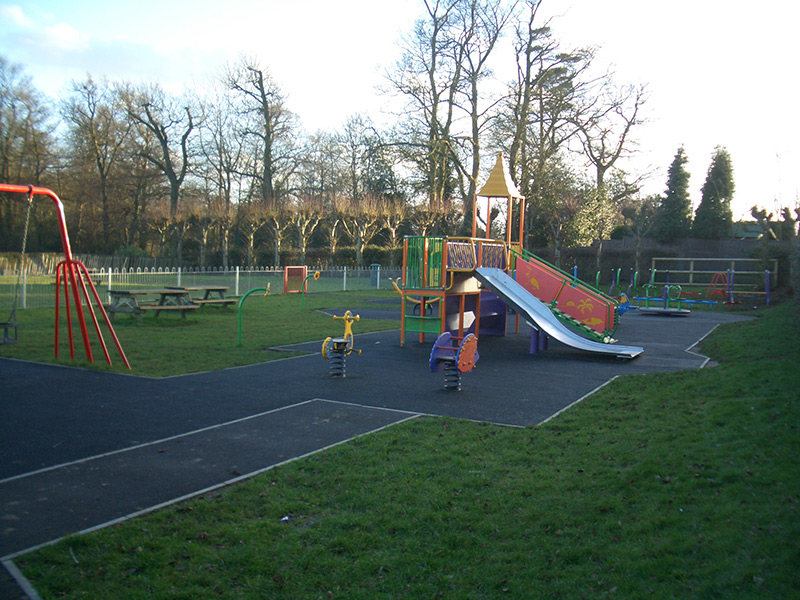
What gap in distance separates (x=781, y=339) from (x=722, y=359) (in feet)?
5.25

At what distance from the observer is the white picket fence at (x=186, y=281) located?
70.8ft

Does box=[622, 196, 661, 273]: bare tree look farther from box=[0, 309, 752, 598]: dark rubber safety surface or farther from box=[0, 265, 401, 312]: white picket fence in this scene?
box=[0, 309, 752, 598]: dark rubber safety surface

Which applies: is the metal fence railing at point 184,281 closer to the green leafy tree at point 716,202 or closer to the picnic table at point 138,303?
the picnic table at point 138,303

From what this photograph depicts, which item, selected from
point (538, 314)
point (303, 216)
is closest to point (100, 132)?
point (303, 216)

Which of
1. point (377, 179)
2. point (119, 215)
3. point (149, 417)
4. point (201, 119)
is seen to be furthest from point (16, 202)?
point (149, 417)

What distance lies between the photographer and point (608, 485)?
17.6 ft

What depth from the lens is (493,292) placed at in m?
15.0

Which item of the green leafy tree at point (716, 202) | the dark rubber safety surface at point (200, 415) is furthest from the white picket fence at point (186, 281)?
the green leafy tree at point (716, 202)

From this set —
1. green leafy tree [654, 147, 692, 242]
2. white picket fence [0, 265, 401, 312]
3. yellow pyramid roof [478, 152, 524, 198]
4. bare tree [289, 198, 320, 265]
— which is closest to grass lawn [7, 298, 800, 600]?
white picket fence [0, 265, 401, 312]

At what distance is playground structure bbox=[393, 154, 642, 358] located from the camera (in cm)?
1448

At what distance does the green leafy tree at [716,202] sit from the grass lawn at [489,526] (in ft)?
126

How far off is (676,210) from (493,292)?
105ft

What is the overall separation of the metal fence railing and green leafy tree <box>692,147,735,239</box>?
67.2 ft

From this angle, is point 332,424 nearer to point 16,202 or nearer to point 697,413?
point 697,413
